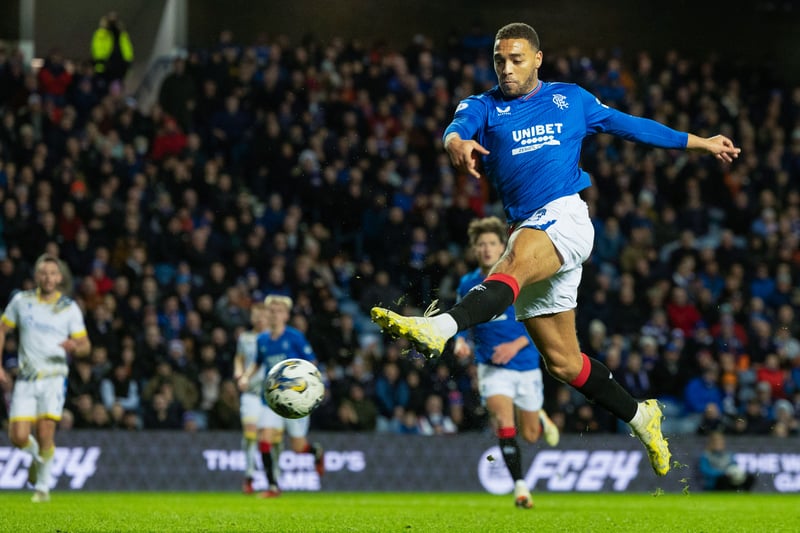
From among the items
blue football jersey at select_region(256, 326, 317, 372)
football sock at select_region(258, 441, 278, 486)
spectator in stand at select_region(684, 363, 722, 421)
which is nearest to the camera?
blue football jersey at select_region(256, 326, 317, 372)

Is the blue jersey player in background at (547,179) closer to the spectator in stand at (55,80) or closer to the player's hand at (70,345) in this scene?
the player's hand at (70,345)

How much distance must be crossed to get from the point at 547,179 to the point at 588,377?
135 centimetres

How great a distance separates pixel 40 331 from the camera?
41.4ft

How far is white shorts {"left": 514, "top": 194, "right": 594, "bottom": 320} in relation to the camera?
293 inches

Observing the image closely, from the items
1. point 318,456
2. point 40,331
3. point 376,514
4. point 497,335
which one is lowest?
point 318,456

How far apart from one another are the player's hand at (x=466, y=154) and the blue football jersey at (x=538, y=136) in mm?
638

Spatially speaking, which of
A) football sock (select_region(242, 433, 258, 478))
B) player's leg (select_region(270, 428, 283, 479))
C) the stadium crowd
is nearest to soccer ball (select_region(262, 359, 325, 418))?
player's leg (select_region(270, 428, 283, 479))

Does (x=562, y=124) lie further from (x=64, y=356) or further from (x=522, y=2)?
(x=522, y=2)

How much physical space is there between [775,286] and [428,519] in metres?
12.3

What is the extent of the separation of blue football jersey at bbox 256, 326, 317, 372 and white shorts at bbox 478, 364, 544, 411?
2.71 meters

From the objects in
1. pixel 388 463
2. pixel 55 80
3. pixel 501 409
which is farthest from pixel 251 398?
pixel 55 80

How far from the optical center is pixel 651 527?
8.59 meters

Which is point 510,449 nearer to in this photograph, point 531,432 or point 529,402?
point 529,402

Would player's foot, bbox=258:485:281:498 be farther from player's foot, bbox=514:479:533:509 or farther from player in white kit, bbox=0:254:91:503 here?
player's foot, bbox=514:479:533:509
